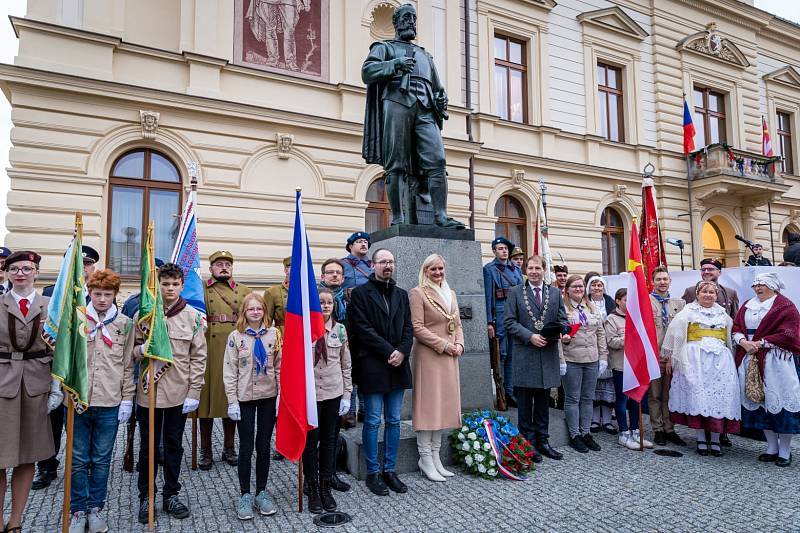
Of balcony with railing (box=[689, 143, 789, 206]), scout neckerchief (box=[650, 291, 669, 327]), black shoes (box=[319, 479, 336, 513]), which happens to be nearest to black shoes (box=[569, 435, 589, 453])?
scout neckerchief (box=[650, 291, 669, 327])

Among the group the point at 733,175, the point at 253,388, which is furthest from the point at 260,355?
the point at 733,175

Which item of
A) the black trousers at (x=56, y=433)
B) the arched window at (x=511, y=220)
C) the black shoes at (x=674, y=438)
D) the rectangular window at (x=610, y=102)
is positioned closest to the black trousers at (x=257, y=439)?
the black trousers at (x=56, y=433)

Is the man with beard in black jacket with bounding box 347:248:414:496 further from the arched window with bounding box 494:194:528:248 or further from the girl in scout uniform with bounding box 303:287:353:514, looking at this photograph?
the arched window with bounding box 494:194:528:248

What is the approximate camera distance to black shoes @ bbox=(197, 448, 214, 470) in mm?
4441

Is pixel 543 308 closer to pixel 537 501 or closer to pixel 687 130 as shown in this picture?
pixel 537 501

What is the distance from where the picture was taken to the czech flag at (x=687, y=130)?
15312 millimetres

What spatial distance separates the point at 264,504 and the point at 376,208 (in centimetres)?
866

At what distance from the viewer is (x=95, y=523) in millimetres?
3186

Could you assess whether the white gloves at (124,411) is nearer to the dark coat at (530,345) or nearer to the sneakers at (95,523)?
the sneakers at (95,523)

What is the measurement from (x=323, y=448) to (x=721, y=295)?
5.02 meters

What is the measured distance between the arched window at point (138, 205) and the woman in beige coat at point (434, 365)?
23.1 ft

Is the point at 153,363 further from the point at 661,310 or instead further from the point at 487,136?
the point at 487,136

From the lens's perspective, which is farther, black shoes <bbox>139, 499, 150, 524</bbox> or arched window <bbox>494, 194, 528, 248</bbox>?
arched window <bbox>494, 194, 528, 248</bbox>

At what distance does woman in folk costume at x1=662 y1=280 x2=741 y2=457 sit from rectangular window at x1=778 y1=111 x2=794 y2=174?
17810 millimetres
